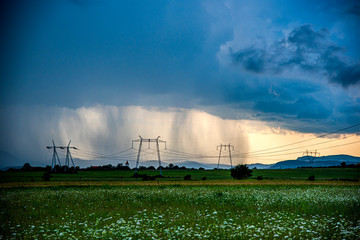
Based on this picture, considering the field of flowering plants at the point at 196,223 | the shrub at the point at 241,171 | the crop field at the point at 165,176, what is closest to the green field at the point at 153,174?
the crop field at the point at 165,176

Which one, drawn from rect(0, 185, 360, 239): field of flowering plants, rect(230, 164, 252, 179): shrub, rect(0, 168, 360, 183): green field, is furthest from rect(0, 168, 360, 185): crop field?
rect(0, 185, 360, 239): field of flowering plants

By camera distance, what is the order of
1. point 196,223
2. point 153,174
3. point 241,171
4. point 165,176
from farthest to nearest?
1. point 153,174
2. point 165,176
3. point 241,171
4. point 196,223

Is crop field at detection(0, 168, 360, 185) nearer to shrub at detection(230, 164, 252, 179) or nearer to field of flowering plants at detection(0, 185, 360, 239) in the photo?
shrub at detection(230, 164, 252, 179)

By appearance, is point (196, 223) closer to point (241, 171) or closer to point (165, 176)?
point (241, 171)

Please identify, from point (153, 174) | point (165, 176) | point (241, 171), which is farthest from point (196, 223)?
point (153, 174)

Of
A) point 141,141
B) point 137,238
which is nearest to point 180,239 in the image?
point 137,238

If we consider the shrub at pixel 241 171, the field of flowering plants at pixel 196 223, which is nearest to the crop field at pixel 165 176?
the shrub at pixel 241 171

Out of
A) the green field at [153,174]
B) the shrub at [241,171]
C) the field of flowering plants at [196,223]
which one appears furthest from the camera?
the shrub at [241,171]

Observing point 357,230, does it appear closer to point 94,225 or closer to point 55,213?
point 94,225

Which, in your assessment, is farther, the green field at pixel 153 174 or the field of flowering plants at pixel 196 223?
the green field at pixel 153 174

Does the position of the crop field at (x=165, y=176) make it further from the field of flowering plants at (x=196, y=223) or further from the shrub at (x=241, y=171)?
the field of flowering plants at (x=196, y=223)

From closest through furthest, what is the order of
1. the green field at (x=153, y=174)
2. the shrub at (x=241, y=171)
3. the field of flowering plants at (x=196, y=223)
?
the field of flowering plants at (x=196, y=223)
the green field at (x=153, y=174)
the shrub at (x=241, y=171)

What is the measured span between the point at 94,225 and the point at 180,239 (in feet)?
16.9

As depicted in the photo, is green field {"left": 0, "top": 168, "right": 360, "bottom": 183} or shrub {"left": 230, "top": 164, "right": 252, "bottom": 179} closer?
green field {"left": 0, "top": 168, "right": 360, "bottom": 183}
